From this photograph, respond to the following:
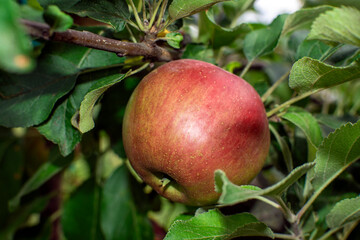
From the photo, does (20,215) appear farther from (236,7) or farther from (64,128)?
(236,7)

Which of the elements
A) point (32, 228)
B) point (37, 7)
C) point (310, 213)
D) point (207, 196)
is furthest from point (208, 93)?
point (32, 228)

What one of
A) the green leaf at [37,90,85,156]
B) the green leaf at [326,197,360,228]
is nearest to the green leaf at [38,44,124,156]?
the green leaf at [37,90,85,156]

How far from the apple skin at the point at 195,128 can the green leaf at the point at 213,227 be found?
0.04 metres

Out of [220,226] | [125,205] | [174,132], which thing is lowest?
[125,205]

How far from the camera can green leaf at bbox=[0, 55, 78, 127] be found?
62cm

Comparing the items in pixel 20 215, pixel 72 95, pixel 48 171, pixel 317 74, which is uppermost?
pixel 317 74

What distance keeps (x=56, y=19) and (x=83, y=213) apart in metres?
0.88

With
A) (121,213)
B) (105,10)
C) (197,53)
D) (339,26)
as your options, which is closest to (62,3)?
(105,10)

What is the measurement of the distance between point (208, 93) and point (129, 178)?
2.15ft

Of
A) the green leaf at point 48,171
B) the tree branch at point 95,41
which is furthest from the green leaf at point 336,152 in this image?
the green leaf at point 48,171

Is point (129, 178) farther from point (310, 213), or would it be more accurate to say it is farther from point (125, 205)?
point (310, 213)

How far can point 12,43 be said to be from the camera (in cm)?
26

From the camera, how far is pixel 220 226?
0.56 meters

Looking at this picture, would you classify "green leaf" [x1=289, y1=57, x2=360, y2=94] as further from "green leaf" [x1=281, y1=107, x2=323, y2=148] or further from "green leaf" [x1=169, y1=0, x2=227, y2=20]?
"green leaf" [x1=169, y1=0, x2=227, y2=20]
